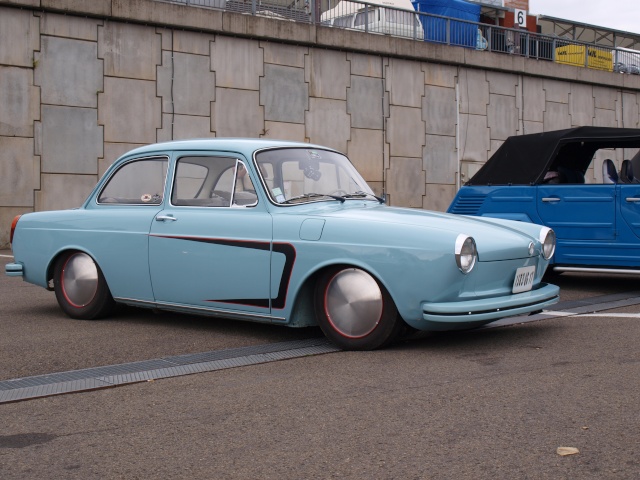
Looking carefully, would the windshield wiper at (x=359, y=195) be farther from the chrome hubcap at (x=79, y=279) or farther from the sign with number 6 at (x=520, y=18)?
the sign with number 6 at (x=520, y=18)

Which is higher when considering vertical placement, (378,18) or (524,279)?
(378,18)

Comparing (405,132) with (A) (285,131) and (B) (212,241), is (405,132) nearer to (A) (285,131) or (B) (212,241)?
(A) (285,131)

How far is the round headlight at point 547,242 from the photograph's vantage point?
22.1 ft

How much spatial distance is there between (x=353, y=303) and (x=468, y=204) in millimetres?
5020

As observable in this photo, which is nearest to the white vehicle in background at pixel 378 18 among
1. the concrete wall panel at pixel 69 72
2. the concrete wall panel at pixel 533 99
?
the concrete wall panel at pixel 533 99

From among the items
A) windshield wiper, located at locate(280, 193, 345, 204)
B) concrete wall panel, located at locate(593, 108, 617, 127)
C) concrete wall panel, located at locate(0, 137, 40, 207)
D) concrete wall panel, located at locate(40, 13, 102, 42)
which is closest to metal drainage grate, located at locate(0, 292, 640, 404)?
windshield wiper, located at locate(280, 193, 345, 204)

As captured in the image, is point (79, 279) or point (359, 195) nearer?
point (359, 195)

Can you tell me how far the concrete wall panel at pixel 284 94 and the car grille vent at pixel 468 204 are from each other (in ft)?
30.8

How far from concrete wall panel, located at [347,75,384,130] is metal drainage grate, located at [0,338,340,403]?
14.9 meters

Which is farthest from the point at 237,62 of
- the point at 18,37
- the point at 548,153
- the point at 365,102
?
the point at 548,153

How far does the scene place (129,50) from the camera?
1775cm

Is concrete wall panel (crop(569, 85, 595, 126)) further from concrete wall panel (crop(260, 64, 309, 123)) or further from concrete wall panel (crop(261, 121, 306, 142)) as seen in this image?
concrete wall panel (crop(261, 121, 306, 142))

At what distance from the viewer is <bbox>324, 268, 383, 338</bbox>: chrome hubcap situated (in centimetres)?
592

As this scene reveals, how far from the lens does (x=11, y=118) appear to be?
53.6ft
